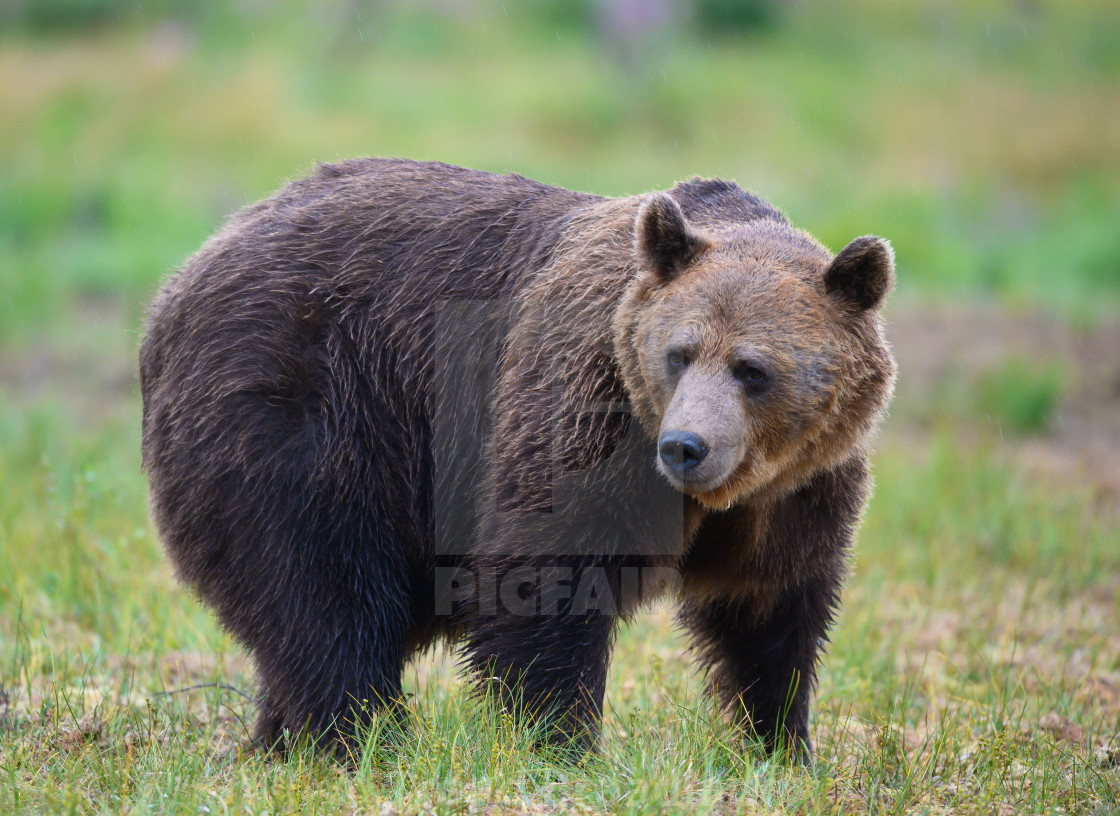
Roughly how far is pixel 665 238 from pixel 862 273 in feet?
2.26

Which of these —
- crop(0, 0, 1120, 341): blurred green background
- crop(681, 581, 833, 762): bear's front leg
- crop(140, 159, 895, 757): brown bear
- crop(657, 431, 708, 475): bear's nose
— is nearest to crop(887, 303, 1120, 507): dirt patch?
crop(0, 0, 1120, 341): blurred green background

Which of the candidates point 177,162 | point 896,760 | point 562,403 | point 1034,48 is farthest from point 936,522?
point 1034,48

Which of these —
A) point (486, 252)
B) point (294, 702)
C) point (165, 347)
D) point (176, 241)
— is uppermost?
point (486, 252)

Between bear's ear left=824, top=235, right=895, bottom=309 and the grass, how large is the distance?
1.62 meters

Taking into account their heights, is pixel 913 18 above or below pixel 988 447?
above

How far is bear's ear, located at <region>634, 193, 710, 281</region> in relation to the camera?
432 centimetres

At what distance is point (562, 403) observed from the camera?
4574mm

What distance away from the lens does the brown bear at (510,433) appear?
4.28 meters

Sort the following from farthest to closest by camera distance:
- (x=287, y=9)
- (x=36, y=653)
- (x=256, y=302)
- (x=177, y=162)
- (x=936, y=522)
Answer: (x=287, y=9) < (x=177, y=162) < (x=936, y=522) < (x=36, y=653) < (x=256, y=302)

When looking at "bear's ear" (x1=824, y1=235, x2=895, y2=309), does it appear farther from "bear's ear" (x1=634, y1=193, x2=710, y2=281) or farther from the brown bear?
"bear's ear" (x1=634, y1=193, x2=710, y2=281)

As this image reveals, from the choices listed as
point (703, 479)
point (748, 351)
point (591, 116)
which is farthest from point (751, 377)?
point (591, 116)

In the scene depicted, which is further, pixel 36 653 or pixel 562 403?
pixel 36 653

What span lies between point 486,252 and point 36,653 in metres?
2.73

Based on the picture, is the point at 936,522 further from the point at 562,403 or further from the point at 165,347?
the point at 165,347
